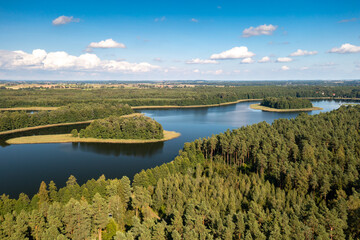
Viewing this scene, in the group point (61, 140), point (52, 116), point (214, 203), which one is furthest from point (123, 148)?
point (52, 116)

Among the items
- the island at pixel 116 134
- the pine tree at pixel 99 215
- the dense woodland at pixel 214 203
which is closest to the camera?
the dense woodland at pixel 214 203

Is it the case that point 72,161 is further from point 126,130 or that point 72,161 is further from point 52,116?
point 52,116

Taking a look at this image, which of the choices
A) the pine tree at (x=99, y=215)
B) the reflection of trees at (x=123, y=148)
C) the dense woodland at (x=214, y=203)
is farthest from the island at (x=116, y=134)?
the pine tree at (x=99, y=215)

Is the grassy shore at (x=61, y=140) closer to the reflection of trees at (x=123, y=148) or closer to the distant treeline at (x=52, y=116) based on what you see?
the reflection of trees at (x=123, y=148)

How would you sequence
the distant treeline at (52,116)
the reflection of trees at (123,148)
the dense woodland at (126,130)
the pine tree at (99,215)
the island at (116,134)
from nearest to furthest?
the pine tree at (99,215)
the reflection of trees at (123,148)
the island at (116,134)
the dense woodland at (126,130)
the distant treeline at (52,116)

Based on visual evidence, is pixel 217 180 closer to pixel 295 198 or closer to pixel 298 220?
pixel 295 198

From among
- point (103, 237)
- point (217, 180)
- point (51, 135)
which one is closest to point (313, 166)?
point (217, 180)
